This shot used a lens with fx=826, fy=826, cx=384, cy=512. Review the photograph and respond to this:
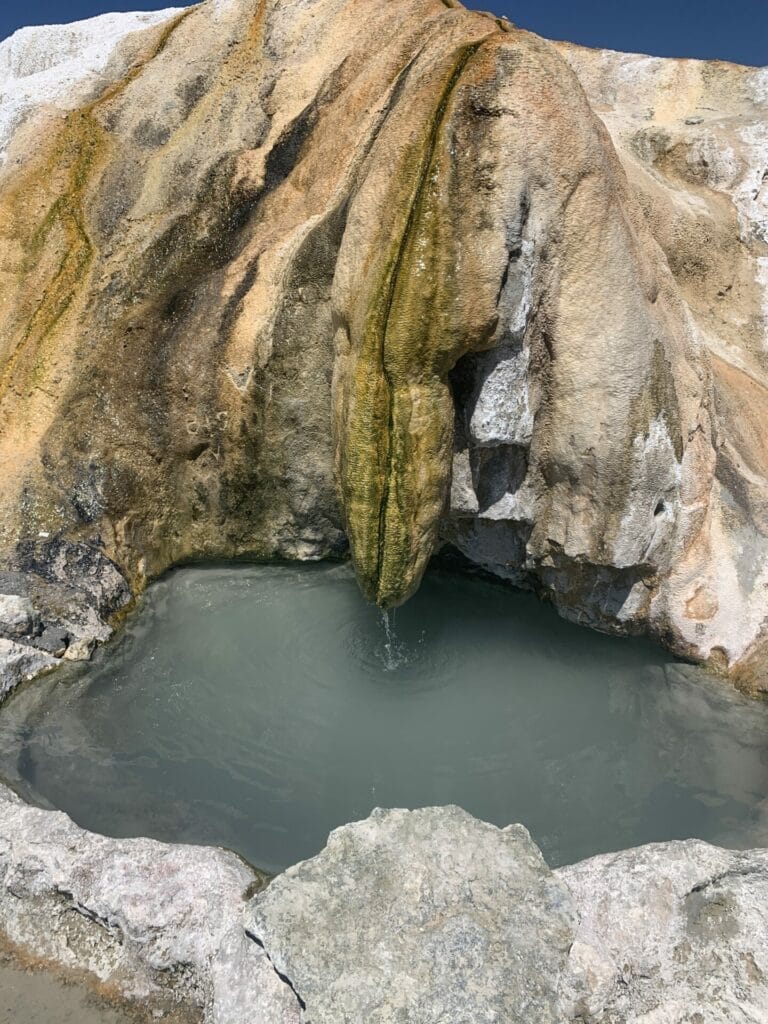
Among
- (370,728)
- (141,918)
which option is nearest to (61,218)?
(370,728)

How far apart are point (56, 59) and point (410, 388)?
15.3ft

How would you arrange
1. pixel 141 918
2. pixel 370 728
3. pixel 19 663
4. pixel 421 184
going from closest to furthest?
1. pixel 141 918
2. pixel 421 184
3. pixel 370 728
4. pixel 19 663

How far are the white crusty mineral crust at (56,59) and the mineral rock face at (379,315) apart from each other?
3 cm

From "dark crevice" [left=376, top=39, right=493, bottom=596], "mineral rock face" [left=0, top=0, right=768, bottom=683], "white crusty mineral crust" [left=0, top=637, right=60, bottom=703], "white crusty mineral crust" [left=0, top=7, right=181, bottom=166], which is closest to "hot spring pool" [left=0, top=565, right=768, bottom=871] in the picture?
"white crusty mineral crust" [left=0, top=637, right=60, bottom=703]

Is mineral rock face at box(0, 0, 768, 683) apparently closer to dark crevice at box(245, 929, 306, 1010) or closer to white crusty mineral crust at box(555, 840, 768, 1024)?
white crusty mineral crust at box(555, 840, 768, 1024)

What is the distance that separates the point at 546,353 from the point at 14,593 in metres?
3.04

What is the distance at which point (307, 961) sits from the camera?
2.49 m

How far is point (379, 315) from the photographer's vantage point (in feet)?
11.9

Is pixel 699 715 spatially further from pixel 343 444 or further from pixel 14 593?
pixel 14 593

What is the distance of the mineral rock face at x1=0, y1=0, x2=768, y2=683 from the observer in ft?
11.9

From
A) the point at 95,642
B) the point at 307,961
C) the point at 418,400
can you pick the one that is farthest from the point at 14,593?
the point at 307,961

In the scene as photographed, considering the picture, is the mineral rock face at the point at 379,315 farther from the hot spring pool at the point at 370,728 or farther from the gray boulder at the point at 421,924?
the gray boulder at the point at 421,924

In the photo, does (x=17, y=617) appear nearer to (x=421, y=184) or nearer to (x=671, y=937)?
(x=421, y=184)

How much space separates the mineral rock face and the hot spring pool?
289 millimetres
